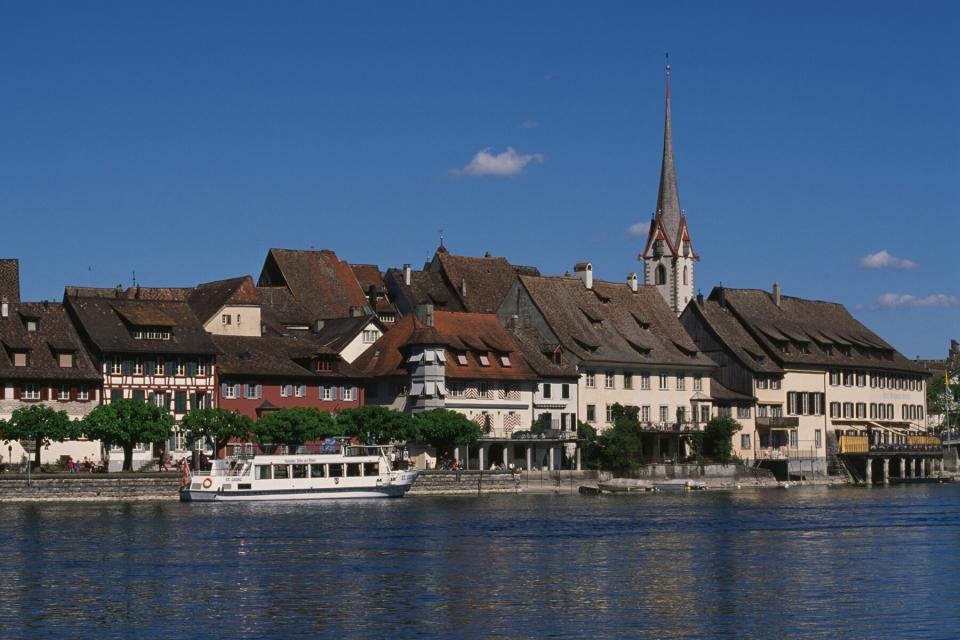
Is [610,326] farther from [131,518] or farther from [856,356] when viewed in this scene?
[131,518]

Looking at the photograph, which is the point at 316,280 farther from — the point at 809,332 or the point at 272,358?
the point at 809,332

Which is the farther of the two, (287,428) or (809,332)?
(809,332)

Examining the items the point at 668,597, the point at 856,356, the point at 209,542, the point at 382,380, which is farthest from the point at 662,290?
the point at 668,597

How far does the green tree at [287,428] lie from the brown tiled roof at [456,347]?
1240 cm

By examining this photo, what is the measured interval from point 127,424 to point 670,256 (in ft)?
231

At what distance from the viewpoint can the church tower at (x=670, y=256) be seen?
160250 mm

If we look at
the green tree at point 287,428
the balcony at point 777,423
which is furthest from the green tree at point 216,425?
the balcony at point 777,423

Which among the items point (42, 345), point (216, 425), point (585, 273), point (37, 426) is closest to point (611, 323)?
point (585, 273)

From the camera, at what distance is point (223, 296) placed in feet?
422

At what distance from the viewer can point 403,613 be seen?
47906 mm

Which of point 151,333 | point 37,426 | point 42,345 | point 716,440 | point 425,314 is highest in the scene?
point 425,314

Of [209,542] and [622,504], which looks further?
[622,504]

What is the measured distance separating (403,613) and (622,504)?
5169 cm

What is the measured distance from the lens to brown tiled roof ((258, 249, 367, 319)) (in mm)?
136250
